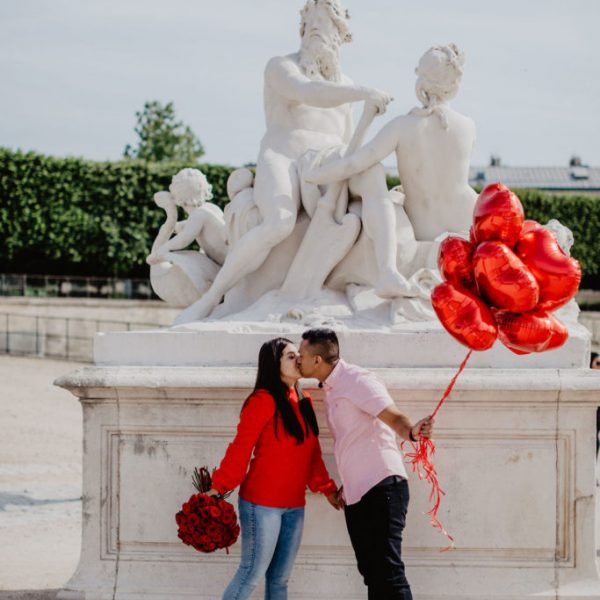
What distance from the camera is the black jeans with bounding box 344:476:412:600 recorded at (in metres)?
5.04

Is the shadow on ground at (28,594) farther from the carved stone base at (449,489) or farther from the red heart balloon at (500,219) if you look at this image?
the red heart balloon at (500,219)

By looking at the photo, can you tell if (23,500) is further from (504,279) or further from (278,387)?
(504,279)

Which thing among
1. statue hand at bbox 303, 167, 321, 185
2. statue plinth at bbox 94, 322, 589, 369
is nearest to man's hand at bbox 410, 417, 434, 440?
statue plinth at bbox 94, 322, 589, 369

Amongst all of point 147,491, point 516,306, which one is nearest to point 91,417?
point 147,491

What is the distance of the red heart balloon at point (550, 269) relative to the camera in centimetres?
498

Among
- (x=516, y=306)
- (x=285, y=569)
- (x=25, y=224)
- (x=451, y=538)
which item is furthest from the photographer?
(x=25, y=224)

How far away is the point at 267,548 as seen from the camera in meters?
5.17

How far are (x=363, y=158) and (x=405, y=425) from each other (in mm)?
2146

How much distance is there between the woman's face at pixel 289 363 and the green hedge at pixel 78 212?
2517 cm

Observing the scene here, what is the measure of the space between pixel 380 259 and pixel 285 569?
194 centimetres

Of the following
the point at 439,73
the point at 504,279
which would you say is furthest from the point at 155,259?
the point at 504,279

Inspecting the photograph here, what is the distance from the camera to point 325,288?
6895 millimetres

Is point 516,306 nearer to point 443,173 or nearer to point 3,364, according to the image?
point 443,173

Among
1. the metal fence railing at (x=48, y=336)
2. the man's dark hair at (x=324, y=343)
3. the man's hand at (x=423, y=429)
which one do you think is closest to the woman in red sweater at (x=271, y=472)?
the man's dark hair at (x=324, y=343)
